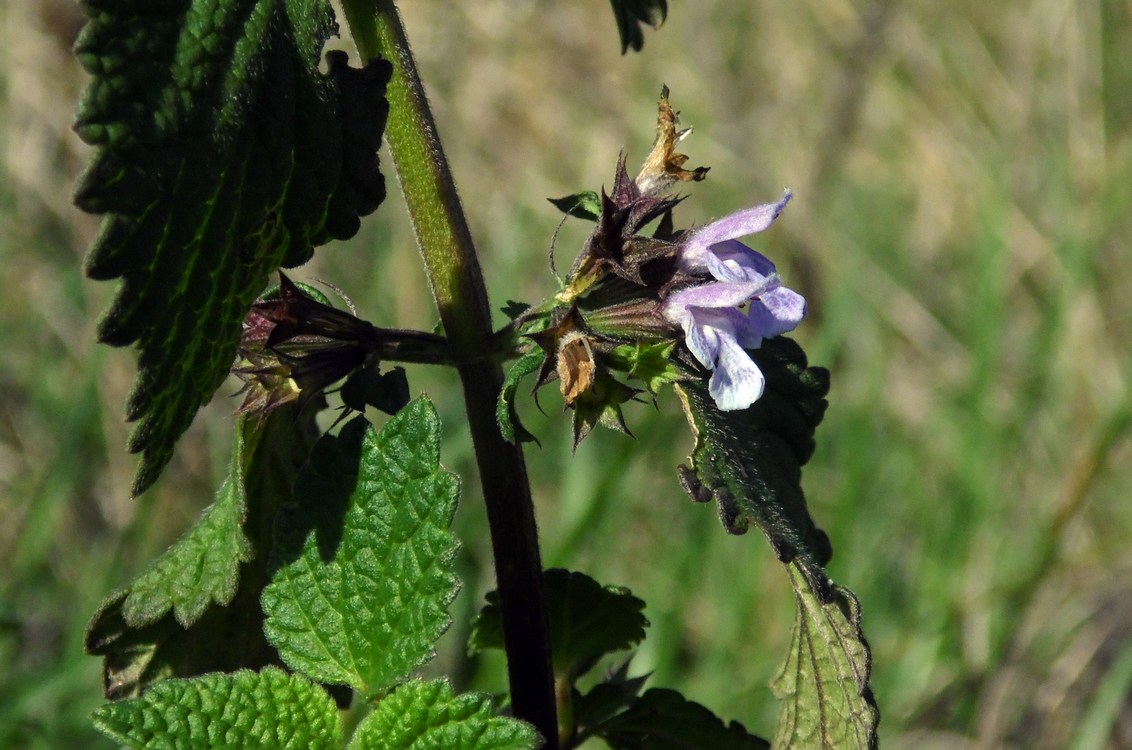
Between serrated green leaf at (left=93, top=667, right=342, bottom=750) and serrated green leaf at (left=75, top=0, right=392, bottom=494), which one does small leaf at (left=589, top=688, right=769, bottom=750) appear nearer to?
serrated green leaf at (left=93, top=667, right=342, bottom=750)

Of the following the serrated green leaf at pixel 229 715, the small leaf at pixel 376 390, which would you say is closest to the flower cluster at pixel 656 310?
the small leaf at pixel 376 390

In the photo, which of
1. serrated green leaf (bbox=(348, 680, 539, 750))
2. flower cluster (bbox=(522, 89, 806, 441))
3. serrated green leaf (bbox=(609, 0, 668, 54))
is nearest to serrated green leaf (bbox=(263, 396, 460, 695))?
serrated green leaf (bbox=(348, 680, 539, 750))

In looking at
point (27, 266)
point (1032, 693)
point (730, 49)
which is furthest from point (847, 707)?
point (730, 49)

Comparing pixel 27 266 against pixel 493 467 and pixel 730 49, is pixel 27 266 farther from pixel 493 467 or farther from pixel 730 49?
pixel 493 467

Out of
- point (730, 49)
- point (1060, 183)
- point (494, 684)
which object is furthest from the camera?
point (730, 49)

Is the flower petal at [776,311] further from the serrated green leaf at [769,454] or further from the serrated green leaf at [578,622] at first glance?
the serrated green leaf at [578,622]

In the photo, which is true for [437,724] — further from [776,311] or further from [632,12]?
[632,12]
